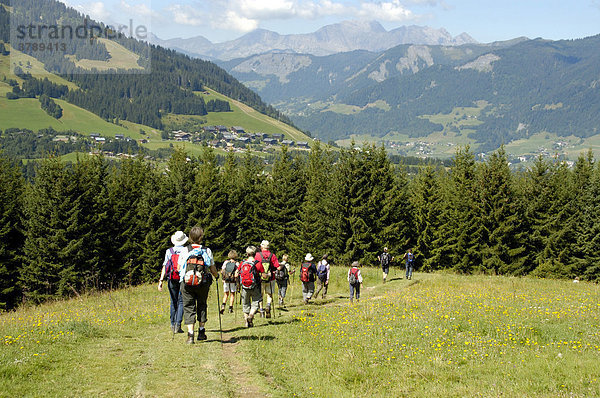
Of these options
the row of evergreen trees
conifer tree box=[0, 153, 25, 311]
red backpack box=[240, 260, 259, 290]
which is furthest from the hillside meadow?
the row of evergreen trees

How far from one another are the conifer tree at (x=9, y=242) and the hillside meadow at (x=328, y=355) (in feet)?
81.1

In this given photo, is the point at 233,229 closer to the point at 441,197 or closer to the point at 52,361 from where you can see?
the point at 441,197

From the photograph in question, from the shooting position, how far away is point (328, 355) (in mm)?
11133

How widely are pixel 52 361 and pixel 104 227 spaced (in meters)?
34.0

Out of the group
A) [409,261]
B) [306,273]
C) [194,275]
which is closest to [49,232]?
[306,273]

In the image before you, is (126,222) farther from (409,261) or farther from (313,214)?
(409,261)

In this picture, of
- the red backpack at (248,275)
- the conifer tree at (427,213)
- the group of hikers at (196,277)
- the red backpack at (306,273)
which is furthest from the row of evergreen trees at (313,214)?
the red backpack at (248,275)

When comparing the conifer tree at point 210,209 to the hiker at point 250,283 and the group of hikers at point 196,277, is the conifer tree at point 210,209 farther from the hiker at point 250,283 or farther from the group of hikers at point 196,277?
the hiker at point 250,283

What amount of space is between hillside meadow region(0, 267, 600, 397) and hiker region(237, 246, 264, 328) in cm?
62

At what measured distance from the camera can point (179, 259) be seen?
1138 cm

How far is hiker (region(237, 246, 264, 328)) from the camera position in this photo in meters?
13.9

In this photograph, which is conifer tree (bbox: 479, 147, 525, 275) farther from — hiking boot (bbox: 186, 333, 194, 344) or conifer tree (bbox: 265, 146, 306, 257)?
hiking boot (bbox: 186, 333, 194, 344)

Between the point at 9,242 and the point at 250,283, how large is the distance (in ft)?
111

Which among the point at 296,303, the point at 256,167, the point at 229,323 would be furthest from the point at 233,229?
the point at 229,323
